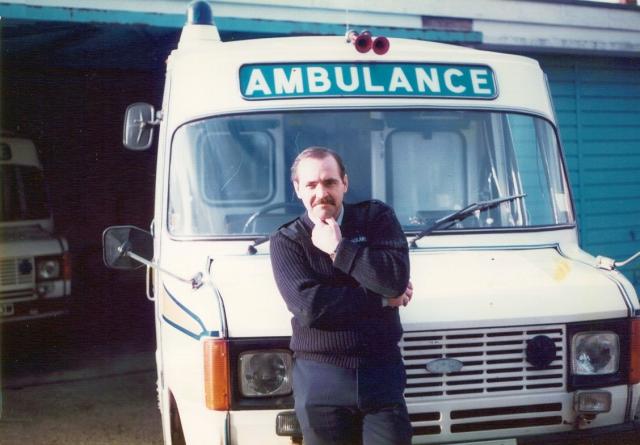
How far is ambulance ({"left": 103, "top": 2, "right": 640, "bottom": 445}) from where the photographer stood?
317cm

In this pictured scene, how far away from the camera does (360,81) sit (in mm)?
3928

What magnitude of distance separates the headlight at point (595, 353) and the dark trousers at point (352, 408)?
1.00 metres

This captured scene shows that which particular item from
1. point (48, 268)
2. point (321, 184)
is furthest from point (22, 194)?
point (321, 184)

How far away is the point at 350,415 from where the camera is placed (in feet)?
8.80

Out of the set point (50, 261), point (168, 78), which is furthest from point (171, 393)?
point (50, 261)

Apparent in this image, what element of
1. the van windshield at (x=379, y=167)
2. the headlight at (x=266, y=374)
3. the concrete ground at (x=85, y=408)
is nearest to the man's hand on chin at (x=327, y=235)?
the headlight at (x=266, y=374)

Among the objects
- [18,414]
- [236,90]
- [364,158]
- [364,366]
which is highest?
[236,90]

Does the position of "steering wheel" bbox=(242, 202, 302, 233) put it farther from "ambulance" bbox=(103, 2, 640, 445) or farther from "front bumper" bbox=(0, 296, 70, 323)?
"front bumper" bbox=(0, 296, 70, 323)

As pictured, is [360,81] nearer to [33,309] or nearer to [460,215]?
[460,215]

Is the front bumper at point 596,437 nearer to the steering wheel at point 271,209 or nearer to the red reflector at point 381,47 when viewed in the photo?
the steering wheel at point 271,209

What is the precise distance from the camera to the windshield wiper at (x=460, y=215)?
3.67 m

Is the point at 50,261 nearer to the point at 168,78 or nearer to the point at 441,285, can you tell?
the point at 168,78

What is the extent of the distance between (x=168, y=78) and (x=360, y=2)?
408 centimetres

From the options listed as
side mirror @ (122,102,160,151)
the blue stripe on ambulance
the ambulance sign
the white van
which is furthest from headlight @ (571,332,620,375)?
the white van
